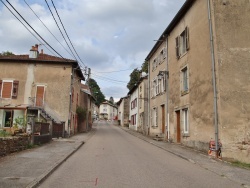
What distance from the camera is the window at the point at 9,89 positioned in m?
27.6

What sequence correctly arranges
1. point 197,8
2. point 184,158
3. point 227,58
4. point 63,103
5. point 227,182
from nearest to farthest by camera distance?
point 227,182 < point 184,158 < point 227,58 < point 197,8 < point 63,103

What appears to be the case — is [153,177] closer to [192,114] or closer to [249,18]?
[192,114]

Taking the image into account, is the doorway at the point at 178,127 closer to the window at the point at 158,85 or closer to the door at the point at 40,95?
the window at the point at 158,85

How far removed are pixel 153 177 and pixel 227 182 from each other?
2.14 metres

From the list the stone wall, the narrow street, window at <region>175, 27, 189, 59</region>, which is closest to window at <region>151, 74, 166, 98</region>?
window at <region>175, 27, 189, 59</region>

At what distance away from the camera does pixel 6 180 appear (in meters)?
7.25

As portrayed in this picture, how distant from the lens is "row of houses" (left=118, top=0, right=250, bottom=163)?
13.2 metres

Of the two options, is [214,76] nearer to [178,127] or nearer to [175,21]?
[178,127]

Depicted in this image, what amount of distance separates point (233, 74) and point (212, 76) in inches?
39.6

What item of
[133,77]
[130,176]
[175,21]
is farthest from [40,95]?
[133,77]

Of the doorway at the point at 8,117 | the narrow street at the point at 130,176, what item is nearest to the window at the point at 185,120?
the narrow street at the point at 130,176

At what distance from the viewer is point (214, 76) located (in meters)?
13.9

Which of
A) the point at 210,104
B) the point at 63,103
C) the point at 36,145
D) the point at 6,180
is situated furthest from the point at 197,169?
the point at 63,103

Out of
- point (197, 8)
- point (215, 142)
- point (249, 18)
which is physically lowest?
point (215, 142)
